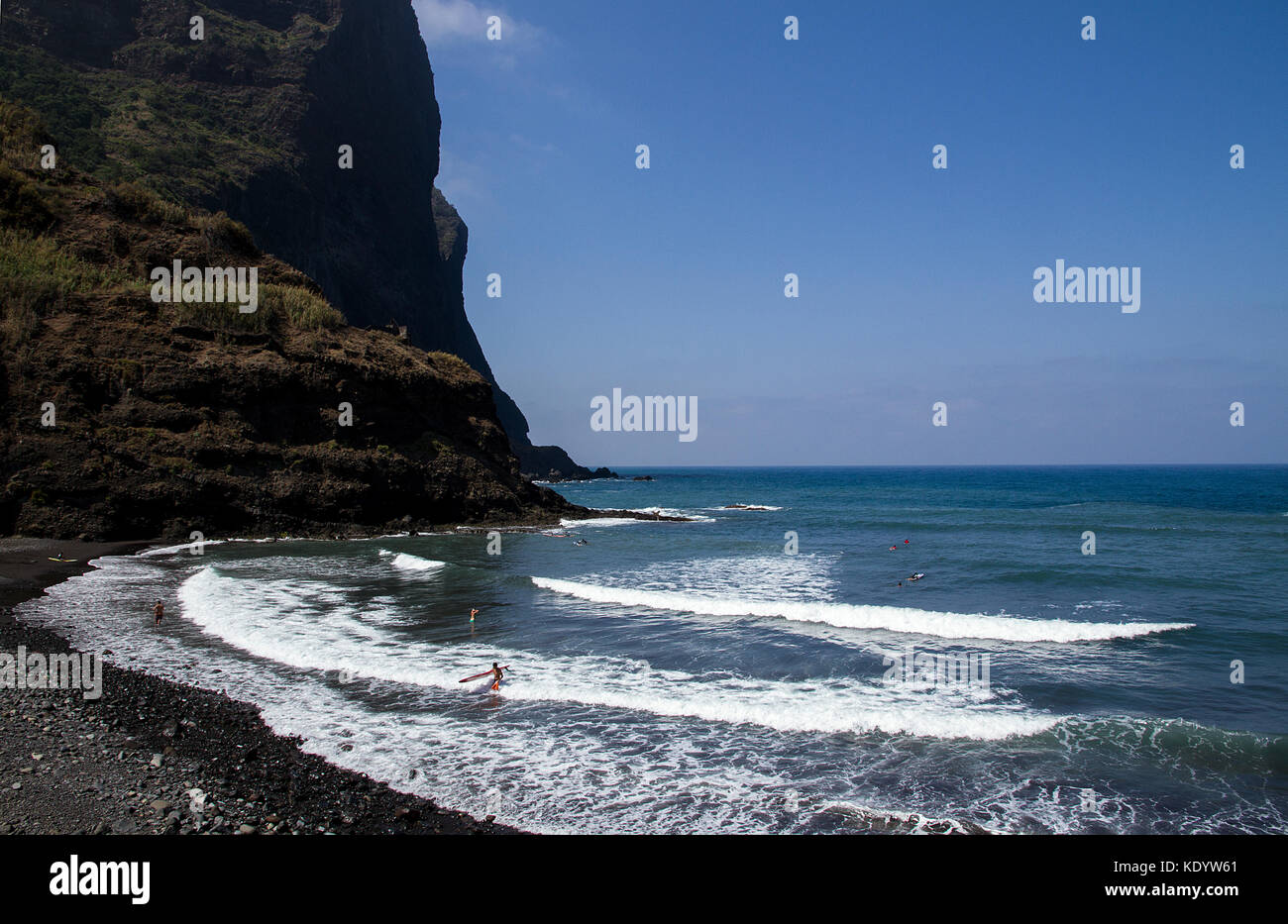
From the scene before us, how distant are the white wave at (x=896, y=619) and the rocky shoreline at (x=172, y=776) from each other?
12.8 metres

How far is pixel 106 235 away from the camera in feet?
131

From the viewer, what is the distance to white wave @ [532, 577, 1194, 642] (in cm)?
1756

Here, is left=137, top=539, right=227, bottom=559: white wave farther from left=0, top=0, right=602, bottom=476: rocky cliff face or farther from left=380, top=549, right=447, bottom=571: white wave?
left=0, top=0, right=602, bottom=476: rocky cliff face

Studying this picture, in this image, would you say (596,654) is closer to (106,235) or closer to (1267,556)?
(1267,556)

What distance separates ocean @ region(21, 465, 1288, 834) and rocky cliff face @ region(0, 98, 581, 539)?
6210 millimetres

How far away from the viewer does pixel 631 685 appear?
1316cm

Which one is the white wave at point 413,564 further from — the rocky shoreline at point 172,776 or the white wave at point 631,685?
the rocky shoreline at point 172,776

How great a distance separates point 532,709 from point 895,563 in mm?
22315

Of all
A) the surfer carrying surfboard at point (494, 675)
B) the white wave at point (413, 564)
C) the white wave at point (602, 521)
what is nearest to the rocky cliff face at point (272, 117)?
the white wave at point (602, 521)

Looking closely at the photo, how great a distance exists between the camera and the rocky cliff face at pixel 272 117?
66.3 meters
